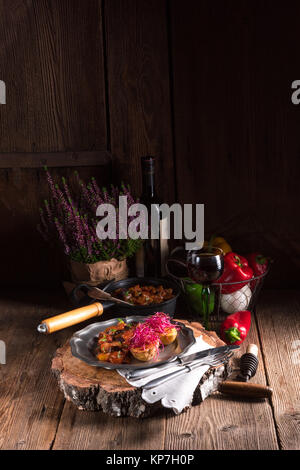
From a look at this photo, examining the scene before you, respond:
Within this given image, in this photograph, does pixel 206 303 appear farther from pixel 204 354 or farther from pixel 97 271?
pixel 97 271

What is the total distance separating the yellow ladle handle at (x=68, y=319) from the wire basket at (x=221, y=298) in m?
0.39

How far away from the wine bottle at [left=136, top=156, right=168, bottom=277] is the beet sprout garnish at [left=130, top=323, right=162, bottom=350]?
1.98ft

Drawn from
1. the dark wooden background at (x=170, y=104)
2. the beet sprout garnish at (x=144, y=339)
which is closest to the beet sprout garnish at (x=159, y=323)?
the beet sprout garnish at (x=144, y=339)

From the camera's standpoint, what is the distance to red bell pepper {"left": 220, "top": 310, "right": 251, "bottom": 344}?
202cm

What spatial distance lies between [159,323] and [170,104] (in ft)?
3.18

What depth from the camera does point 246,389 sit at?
1.71 meters

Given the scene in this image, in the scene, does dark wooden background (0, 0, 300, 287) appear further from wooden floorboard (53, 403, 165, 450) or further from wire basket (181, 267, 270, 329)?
A: wooden floorboard (53, 403, 165, 450)

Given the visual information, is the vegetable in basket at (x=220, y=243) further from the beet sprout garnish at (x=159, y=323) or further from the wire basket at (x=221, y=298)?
the beet sprout garnish at (x=159, y=323)

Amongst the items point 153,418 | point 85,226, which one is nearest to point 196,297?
point 85,226

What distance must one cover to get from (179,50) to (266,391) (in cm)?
134
